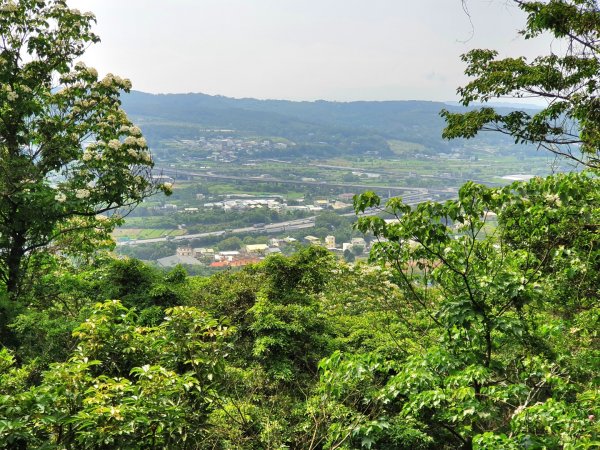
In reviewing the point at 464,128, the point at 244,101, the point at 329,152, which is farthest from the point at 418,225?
the point at 244,101

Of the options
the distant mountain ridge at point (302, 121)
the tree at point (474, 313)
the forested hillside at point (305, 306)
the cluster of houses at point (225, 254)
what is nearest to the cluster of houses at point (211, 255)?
the cluster of houses at point (225, 254)

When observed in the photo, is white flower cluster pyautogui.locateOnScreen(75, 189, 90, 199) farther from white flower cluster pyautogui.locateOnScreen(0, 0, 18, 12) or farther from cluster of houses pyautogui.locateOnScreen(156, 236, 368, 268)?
cluster of houses pyautogui.locateOnScreen(156, 236, 368, 268)

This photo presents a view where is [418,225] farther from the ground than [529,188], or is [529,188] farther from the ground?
[529,188]

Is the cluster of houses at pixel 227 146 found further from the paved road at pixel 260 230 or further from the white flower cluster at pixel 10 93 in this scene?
the white flower cluster at pixel 10 93

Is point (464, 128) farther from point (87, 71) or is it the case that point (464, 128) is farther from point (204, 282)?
point (87, 71)

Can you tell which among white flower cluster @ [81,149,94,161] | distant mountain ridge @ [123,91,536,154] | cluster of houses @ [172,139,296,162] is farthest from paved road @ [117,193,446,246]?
distant mountain ridge @ [123,91,536,154]

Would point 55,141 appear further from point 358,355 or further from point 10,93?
point 358,355

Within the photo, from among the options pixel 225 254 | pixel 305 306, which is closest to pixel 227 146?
pixel 225 254
